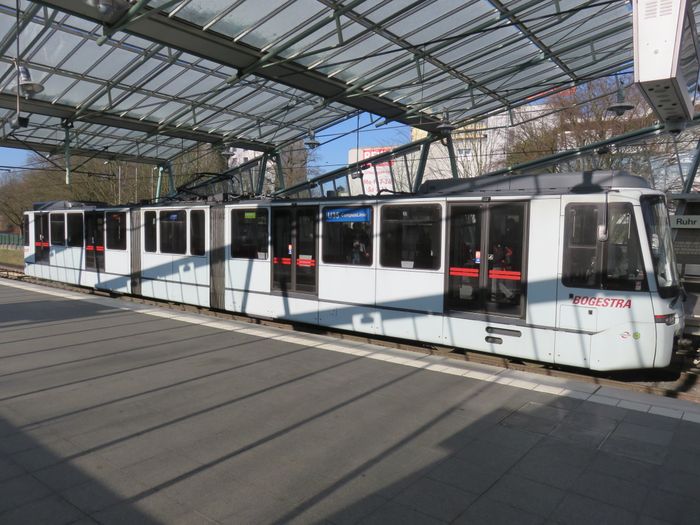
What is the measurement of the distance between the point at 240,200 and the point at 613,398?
8.75 metres

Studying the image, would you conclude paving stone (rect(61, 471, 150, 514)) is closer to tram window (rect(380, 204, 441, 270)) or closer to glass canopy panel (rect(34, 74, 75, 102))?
tram window (rect(380, 204, 441, 270))

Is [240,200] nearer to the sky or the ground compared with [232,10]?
nearer to the ground

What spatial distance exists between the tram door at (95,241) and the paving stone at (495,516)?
1452 centimetres

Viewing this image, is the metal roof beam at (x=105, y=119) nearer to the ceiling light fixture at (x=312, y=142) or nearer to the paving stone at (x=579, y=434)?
the ceiling light fixture at (x=312, y=142)

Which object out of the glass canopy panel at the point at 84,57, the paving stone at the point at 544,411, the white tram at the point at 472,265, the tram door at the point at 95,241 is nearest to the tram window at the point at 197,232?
the white tram at the point at 472,265

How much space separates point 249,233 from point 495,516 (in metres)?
8.67

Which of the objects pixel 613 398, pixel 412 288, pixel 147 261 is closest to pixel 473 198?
pixel 412 288

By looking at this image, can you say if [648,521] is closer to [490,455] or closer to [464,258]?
[490,455]

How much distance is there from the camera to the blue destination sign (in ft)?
30.9

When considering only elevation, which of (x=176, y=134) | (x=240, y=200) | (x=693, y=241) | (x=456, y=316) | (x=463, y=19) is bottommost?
(x=456, y=316)

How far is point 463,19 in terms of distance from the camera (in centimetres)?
1323

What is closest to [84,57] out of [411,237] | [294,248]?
[294,248]

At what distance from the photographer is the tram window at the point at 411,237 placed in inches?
337

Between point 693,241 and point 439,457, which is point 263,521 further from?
point 693,241
